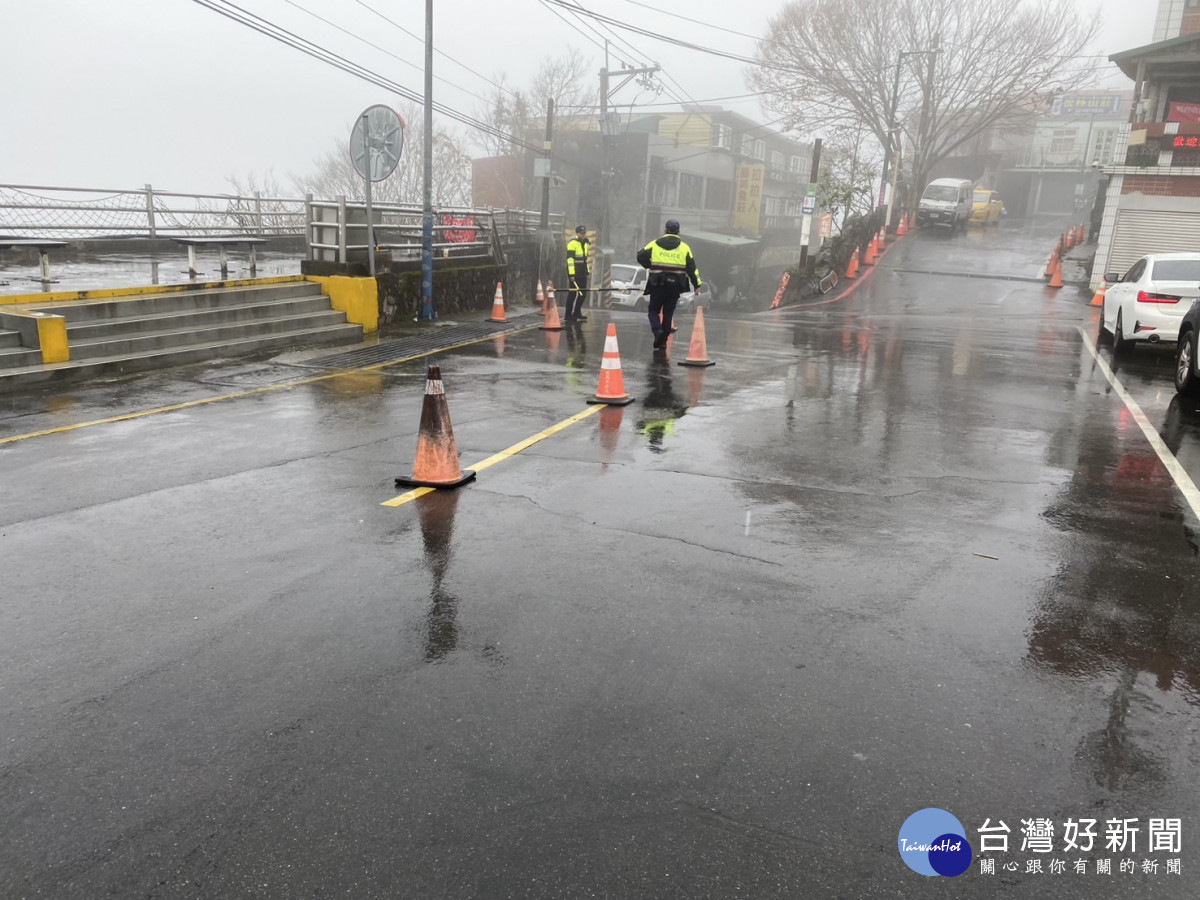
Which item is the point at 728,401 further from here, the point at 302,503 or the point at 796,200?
the point at 796,200

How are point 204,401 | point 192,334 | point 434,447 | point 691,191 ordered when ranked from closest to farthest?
point 434,447 → point 204,401 → point 192,334 → point 691,191

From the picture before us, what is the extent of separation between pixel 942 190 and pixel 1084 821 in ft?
142

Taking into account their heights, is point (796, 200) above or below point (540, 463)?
above

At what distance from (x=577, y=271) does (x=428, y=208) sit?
3.06m

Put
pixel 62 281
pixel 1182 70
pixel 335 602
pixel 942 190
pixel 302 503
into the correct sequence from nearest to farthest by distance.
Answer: pixel 335 602 → pixel 302 503 → pixel 62 281 → pixel 1182 70 → pixel 942 190

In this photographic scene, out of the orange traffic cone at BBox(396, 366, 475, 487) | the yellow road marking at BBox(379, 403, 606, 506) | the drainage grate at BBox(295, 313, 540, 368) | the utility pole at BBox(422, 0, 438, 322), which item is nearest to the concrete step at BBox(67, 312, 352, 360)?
the drainage grate at BBox(295, 313, 540, 368)

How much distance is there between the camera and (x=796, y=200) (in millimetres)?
77125

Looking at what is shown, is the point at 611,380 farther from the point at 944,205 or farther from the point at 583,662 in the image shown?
the point at 944,205

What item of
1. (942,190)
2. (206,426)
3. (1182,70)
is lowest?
(206,426)

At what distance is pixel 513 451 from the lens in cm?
742

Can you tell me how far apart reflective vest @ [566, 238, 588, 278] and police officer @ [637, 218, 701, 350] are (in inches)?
158

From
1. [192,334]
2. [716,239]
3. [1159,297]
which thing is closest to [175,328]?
[192,334]

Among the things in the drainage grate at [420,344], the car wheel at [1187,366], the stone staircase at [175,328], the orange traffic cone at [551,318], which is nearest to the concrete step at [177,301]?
the stone staircase at [175,328]

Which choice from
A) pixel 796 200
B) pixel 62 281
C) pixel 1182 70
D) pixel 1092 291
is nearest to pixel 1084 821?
pixel 62 281
